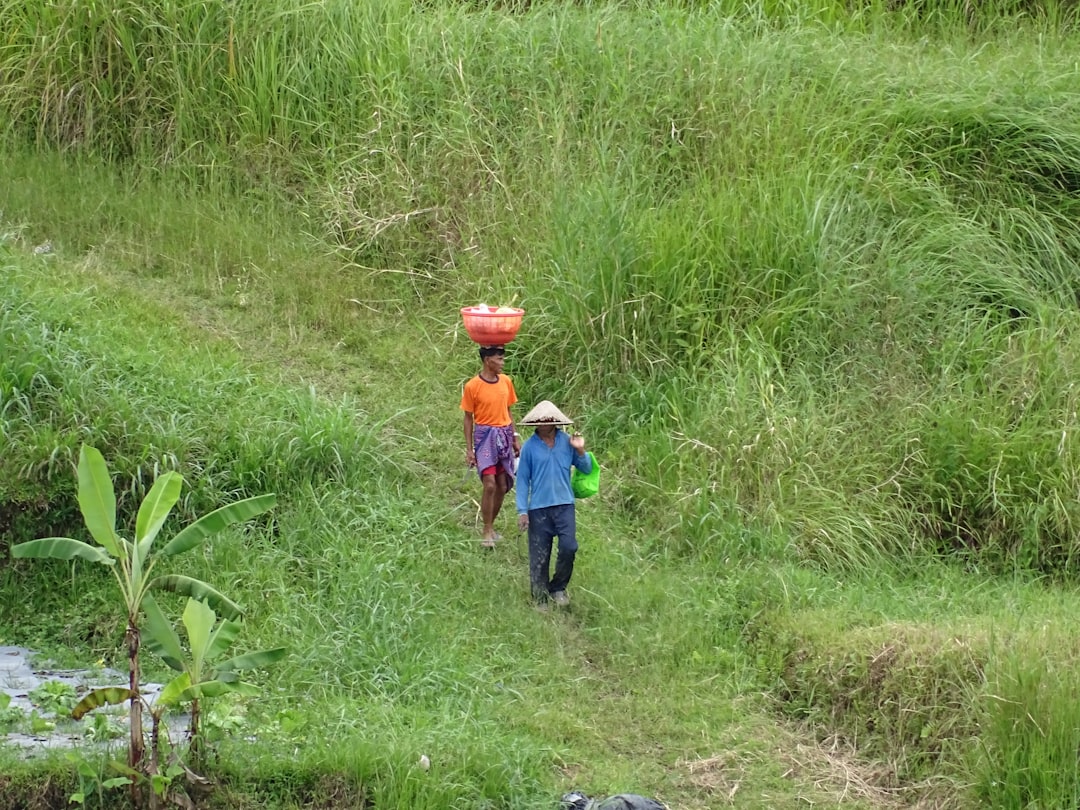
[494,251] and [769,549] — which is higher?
[494,251]

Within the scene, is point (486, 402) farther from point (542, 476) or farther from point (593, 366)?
point (593, 366)

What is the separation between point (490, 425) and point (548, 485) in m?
0.59

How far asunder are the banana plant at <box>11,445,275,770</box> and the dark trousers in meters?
1.75

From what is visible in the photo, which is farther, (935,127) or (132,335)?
(935,127)

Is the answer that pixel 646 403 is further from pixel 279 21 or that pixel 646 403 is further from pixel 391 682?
pixel 279 21

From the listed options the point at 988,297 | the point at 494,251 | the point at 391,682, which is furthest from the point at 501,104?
the point at 391,682

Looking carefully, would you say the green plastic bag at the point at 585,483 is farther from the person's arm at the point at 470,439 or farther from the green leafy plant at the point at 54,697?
the green leafy plant at the point at 54,697

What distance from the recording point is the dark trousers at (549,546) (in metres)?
6.23

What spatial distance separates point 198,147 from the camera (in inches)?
383

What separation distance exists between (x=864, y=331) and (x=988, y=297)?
1.03 meters

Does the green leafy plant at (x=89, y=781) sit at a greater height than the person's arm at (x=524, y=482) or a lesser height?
lesser

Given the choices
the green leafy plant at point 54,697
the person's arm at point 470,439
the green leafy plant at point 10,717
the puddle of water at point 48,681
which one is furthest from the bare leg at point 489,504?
the green leafy plant at point 10,717

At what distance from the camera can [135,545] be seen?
15.5 ft

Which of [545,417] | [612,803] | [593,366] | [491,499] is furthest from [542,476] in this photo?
[593,366]
